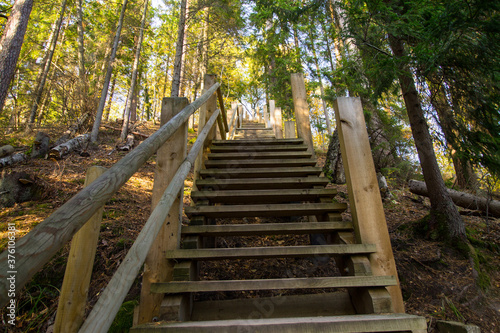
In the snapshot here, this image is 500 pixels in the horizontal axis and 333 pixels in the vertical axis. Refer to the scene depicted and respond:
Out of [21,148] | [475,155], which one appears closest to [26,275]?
[475,155]

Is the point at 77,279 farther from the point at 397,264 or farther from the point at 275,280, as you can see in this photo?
the point at 397,264

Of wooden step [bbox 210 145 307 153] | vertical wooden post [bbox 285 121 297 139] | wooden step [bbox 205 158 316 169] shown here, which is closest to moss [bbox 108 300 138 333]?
wooden step [bbox 205 158 316 169]

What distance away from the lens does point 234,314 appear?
1658 millimetres

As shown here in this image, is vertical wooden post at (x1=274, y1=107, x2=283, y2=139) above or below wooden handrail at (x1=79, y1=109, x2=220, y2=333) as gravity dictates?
above

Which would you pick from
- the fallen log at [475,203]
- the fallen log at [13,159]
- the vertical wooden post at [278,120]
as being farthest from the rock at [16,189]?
the fallen log at [475,203]

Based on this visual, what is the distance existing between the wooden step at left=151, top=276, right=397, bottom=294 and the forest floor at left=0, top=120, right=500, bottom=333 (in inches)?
29.7

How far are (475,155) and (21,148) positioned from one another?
31.0 feet

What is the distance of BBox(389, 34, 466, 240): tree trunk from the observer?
3041 millimetres

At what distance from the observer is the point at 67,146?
6227mm

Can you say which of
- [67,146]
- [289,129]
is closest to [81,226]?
[289,129]

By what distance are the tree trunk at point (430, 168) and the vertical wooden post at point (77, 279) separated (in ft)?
11.3

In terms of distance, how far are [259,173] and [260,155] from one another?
1.84ft

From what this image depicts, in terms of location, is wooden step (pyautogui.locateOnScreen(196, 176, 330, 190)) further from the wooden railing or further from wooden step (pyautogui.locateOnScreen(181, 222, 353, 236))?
the wooden railing

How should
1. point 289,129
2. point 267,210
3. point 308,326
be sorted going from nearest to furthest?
point 308,326, point 267,210, point 289,129
